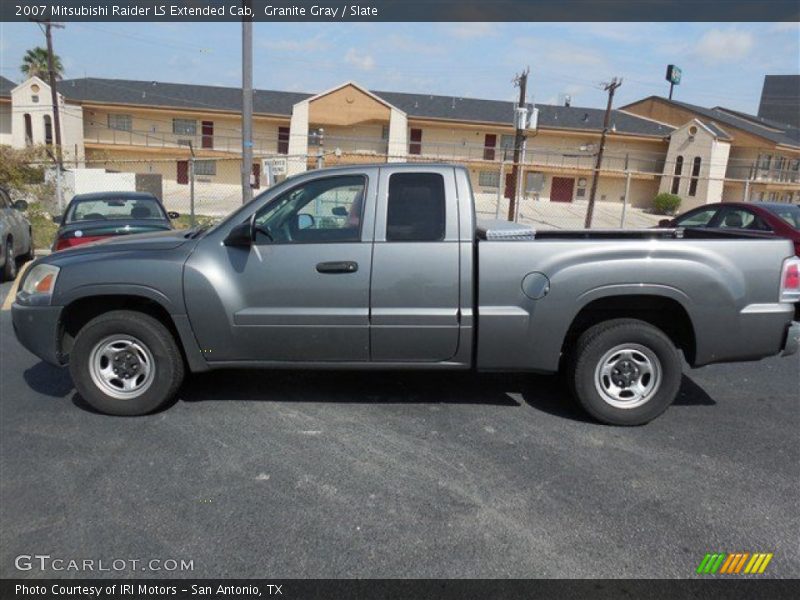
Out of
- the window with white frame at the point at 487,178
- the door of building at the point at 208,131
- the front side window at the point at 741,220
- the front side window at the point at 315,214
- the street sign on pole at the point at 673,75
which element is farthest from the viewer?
the street sign on pole at the point at 673,75

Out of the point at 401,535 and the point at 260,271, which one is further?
the point at 260,271

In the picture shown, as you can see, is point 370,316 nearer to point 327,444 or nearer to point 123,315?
point 327,444

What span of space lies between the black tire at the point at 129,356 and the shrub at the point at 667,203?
143ft

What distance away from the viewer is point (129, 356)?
436 centimetres

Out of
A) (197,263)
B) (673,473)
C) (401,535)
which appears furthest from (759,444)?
(197,263)

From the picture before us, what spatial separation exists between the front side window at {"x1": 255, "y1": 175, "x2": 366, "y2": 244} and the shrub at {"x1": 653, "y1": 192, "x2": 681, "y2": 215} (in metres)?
42.9

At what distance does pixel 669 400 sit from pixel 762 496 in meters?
0.98

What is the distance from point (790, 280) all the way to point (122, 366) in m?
4.89

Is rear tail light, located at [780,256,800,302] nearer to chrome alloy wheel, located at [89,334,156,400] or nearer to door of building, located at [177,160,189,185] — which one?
chrome alloy wheel, located at [89,334,156,400]

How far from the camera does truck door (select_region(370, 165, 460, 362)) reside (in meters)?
4.12

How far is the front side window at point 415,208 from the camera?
4.18 m

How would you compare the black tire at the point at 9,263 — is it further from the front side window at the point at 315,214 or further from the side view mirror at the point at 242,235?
the front side window at the point at 315,214

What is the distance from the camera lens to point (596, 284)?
4.08 meters

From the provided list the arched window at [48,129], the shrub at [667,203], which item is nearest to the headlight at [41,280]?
the arched window at [48,129]
